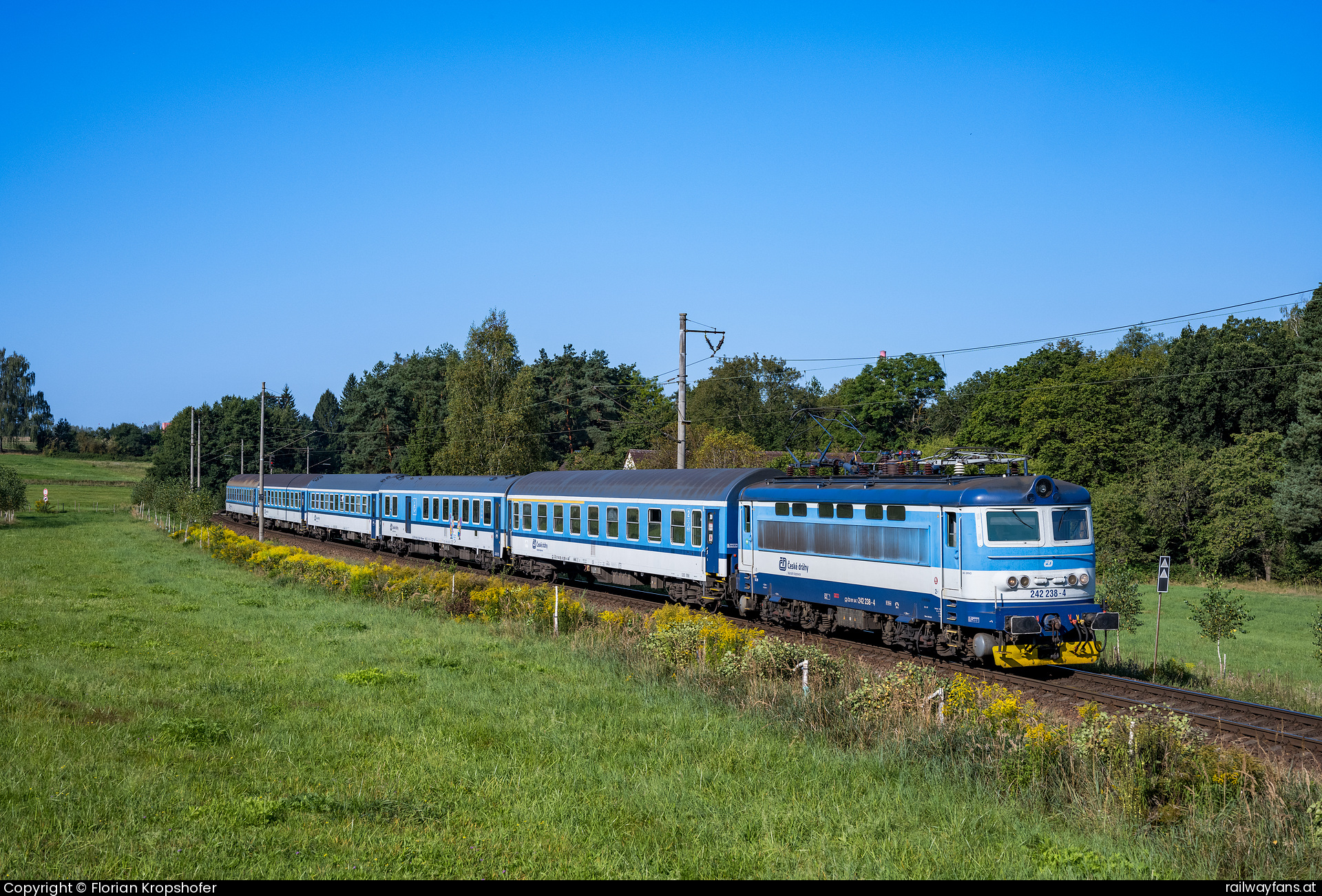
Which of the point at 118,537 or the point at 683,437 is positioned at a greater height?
the point at 683,437

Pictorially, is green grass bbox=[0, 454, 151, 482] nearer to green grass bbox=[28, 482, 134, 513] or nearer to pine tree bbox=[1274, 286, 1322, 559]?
green grass bbox=[28, 482, 134, 513]

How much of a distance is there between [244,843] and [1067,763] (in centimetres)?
804

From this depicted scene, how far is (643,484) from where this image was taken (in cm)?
2634

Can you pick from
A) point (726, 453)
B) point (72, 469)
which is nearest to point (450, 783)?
point (726, 453)

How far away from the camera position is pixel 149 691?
1288 centimetres

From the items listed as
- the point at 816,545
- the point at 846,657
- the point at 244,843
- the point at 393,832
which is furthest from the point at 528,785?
the point at 816,545

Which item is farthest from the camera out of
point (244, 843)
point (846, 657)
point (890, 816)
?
point (846, 657)

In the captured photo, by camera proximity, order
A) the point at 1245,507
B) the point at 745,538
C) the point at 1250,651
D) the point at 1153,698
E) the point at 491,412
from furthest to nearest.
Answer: the point at 491,412 < the point at 1245,507 < the point at 1250,651 < the point at 745,538 < the point at 1153,698

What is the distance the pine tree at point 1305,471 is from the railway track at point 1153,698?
1358 inches

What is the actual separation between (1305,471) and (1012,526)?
37.5 metres

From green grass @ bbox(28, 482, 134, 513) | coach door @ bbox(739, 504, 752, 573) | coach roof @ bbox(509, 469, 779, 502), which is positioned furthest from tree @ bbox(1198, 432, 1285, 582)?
green grass @ bbox(28, 482, 134, 513)

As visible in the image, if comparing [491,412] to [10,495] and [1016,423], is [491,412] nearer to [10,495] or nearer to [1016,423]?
[10,495]

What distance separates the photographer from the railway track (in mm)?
11602

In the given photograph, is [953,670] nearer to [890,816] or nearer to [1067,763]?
[1067,763]
